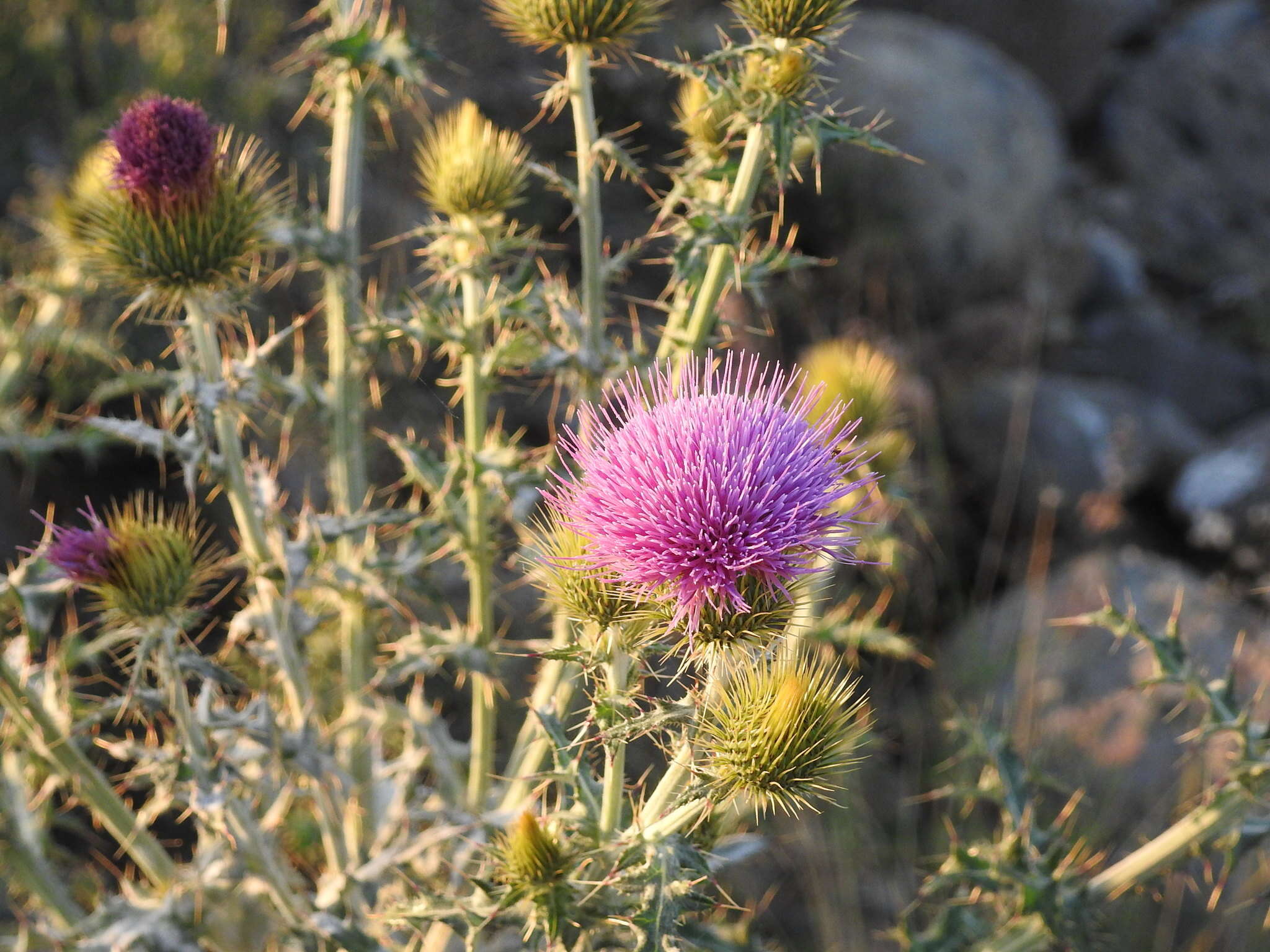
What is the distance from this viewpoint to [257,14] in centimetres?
788

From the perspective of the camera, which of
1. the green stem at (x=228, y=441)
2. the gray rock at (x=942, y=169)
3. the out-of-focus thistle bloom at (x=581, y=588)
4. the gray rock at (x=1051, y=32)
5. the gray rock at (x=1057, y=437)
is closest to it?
the out-of-focus thistle bloom at (x=581, y=588)

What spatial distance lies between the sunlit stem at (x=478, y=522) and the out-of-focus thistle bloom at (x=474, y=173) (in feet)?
0.35

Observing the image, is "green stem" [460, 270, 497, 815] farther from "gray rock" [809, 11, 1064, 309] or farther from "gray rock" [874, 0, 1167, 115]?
"gray rock" [874, 0, 1167, 115]

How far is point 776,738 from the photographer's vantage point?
5.88ft

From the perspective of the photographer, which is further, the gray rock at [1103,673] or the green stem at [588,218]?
the gray rock at [1103,673]

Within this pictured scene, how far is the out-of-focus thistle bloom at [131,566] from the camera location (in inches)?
92.9

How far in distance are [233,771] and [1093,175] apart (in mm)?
16501

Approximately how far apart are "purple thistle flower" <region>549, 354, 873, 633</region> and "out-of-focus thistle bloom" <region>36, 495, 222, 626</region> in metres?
1.05

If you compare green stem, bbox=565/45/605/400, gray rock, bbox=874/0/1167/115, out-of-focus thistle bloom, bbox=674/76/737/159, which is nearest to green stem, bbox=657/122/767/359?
out-of-focus thistle bloom, bbox=674/76/737/159

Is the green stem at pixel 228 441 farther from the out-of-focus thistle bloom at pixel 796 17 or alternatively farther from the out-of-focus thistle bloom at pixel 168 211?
the out-of-focus thistle bloom at pixel 796 17

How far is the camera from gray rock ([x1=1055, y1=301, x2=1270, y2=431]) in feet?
38.5

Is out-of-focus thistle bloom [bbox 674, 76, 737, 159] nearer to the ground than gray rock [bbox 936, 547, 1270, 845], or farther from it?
farther from it

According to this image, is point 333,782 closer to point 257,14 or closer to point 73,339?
point 73,339

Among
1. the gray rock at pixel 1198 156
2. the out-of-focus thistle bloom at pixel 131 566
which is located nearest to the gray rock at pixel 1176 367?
the gray rock at pixel 1198 156
